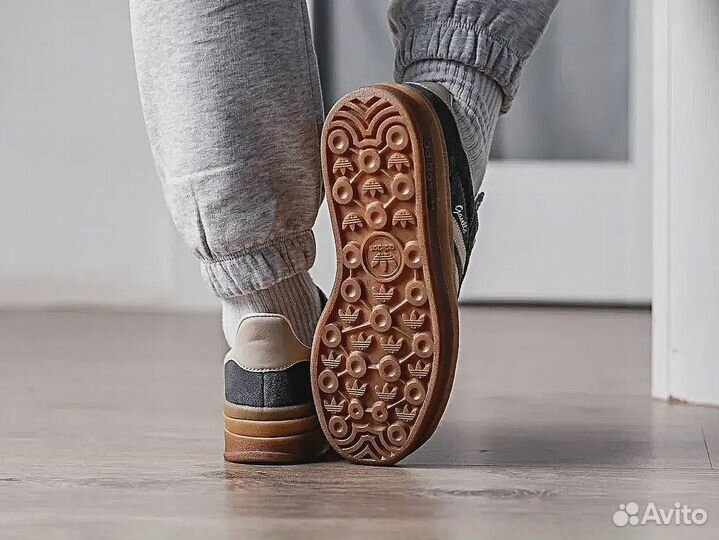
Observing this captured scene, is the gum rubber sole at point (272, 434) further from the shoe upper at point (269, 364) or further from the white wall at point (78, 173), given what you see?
the white wall at point (78, 173)

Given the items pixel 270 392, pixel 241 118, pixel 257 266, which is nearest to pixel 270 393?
pixel 270 392

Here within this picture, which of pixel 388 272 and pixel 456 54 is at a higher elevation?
pixel 456 54

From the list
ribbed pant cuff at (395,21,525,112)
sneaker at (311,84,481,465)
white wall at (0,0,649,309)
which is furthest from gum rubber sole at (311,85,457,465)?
white wall at (0,0,649,309)

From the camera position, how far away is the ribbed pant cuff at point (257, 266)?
2.82 ft

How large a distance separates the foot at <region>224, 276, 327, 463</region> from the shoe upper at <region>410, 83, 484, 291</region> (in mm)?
151

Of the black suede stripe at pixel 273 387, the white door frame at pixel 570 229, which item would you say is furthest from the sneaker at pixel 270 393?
the white door frame at pixel 570 229

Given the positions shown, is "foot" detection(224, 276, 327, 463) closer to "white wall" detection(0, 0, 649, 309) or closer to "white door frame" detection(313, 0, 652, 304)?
"white door frame" detection(313, 0, 652, 304)

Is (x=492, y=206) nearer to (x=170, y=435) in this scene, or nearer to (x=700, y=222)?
(x=700, y=222)

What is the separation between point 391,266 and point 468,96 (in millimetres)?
178

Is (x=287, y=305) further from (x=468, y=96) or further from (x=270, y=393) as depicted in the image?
(x=468, y=96)

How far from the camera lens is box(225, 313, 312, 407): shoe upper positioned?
88 cm

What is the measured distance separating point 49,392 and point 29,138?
3.36 feet

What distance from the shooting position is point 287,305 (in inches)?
35.3

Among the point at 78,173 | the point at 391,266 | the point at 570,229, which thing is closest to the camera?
the point at 391,266
